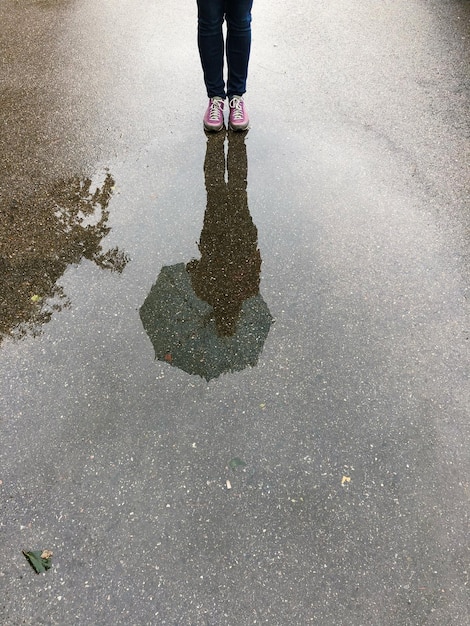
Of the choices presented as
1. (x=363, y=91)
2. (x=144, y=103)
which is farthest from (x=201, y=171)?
(x=363, y=91)

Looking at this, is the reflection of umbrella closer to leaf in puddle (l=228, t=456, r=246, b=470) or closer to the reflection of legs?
leaf in puddle (l=228, t=456, r=246, b=470)

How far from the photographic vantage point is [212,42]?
10.8ft

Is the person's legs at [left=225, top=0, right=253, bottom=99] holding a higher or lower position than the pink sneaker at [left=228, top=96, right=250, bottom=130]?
higher

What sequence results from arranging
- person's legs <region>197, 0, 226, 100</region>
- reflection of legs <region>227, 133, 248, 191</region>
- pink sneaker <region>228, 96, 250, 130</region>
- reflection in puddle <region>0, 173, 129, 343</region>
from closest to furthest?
reflection in puddle <region>0, 173, 129, 343</region>
person's legs <region>197, 0, 226, 100</region>
reflection of legs <region>227, 133, 248, 191</region>
pink sneaker <region>228, 96, 250, 130</region>

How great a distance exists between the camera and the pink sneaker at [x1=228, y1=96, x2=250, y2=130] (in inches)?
141

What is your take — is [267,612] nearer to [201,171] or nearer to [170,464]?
[170,464]

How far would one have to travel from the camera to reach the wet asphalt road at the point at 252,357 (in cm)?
185

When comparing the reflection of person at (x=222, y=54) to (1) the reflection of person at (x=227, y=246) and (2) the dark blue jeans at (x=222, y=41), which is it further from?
(1) the reflection of person at (x=227, y=246)

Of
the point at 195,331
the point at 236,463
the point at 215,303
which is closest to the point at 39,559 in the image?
the point at 236,463

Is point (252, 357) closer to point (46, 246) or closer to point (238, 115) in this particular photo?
point (46, 246)

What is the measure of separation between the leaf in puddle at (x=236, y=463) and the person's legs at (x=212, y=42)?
105 inches

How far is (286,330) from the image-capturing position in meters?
2.52

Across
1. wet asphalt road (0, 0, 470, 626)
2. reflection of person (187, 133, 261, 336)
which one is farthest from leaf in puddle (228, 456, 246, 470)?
reflection of person (187, 133, 261, 336)

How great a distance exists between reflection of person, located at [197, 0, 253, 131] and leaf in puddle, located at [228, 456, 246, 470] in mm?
2452
